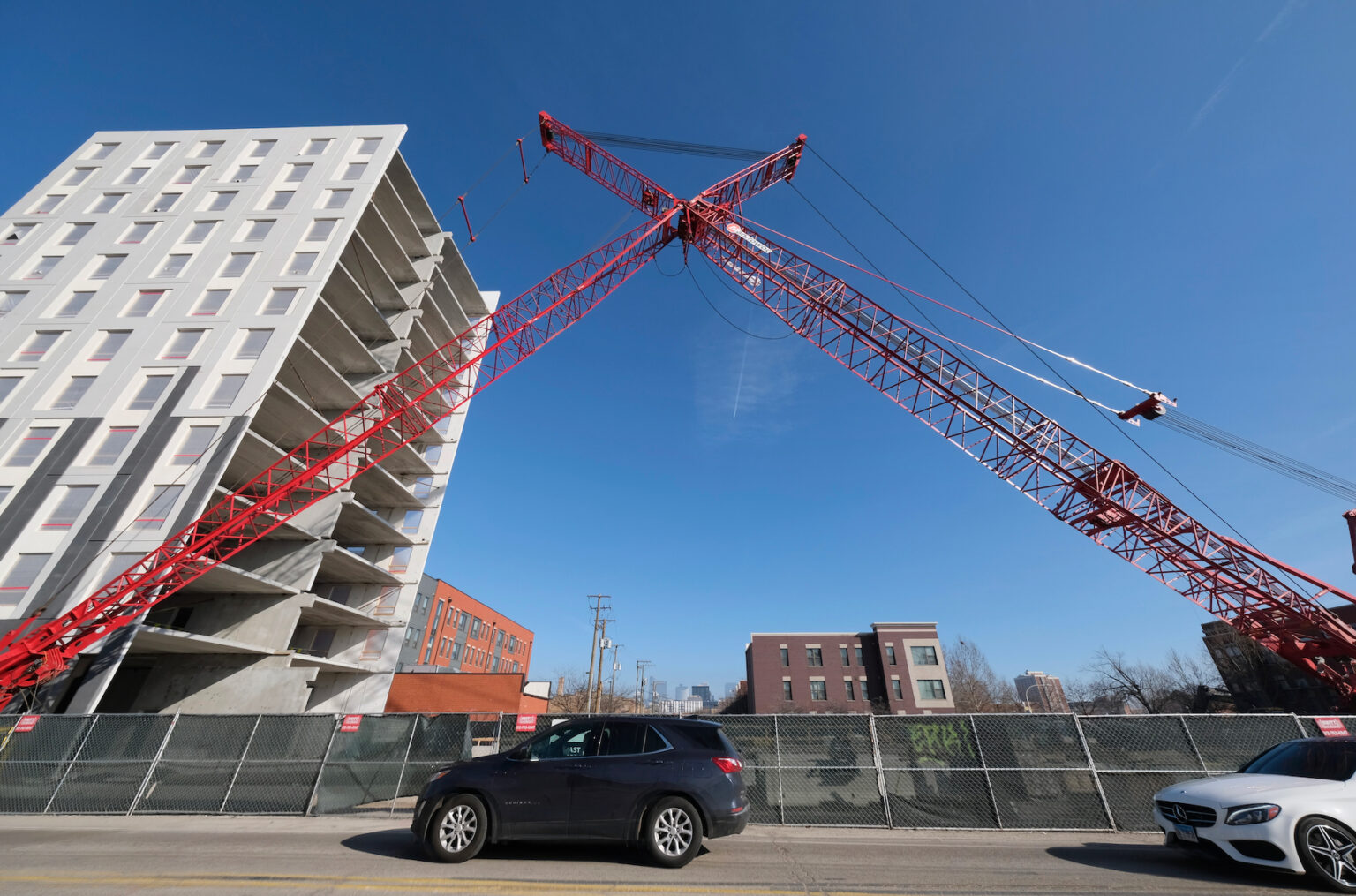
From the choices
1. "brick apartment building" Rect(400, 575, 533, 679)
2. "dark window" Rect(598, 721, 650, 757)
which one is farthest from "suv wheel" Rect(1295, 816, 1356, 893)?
"brick apartment building" Rect(400, 575, 533, 679)

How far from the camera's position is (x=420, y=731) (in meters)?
11.8

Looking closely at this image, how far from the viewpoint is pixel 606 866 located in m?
6.35

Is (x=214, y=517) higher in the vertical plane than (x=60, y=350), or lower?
lower

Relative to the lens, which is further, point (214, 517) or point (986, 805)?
point (214, 517)

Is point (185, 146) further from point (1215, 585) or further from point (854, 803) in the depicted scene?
point (1215, 585)

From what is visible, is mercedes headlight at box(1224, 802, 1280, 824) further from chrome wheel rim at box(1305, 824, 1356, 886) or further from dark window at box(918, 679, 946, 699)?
dark window at box(918, 679, 946, 699)

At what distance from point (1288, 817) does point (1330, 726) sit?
257 inches

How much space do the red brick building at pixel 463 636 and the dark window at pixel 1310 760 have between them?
52746 millimetres

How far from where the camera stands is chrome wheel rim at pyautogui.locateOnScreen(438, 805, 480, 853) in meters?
6.55

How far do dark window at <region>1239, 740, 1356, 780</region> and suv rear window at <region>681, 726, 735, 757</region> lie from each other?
6.45 m

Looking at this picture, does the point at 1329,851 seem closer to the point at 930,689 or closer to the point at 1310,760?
the point at 1310,760

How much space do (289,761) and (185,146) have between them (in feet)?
141

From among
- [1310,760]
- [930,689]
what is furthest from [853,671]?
[1310,760]

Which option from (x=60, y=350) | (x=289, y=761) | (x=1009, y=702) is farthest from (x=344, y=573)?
(x=1009, y=702)
